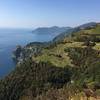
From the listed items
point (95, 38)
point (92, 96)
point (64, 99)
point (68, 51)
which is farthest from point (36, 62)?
A: point (92, 96)

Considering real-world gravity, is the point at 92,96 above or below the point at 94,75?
above

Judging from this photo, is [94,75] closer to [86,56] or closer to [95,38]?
[86,56]

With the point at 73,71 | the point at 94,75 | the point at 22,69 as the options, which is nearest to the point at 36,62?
the point at 22,69

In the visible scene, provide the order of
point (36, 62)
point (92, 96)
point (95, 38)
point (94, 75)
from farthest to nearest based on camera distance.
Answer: point (95, 38)
point (36, 62)
point (94, 75)
point (92, 96)

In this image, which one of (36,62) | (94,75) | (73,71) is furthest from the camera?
(36,62)

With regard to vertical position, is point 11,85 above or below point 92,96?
below

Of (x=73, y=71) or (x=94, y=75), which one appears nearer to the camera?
(x=94, y=75)

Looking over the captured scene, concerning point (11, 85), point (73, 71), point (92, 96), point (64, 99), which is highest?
point (92, 96)

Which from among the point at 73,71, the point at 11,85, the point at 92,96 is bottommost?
the point at 11,85

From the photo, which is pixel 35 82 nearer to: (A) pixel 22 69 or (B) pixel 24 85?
(B) pixel 24 85
